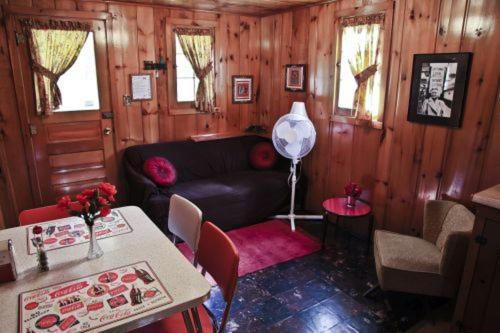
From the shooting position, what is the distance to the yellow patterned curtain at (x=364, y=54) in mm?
3149

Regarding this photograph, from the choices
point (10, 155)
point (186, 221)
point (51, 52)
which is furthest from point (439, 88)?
point (10, 155)

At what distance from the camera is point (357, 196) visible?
127 inches

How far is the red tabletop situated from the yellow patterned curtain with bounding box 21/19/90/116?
2807mm

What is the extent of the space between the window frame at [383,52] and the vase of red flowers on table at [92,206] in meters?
2.45

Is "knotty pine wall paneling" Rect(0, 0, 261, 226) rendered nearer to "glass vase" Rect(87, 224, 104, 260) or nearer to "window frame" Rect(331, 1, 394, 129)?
"window frame" Rect(331, 1, 394, 129)

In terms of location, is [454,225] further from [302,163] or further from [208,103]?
[208,103]

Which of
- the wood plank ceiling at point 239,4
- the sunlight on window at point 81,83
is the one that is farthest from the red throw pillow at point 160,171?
the wood plank ceiling at point 239,4

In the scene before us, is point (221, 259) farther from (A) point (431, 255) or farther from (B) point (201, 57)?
(B) point (201, 57)

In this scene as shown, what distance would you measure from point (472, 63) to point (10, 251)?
116 inches

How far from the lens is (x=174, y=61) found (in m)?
4.04

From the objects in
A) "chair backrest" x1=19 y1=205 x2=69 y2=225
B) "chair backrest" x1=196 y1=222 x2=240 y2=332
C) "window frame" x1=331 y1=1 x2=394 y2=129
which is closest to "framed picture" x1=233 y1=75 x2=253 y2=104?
"window frame" x1=331 y1=1 x2=394 y2=129

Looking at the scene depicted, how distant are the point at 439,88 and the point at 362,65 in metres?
0.81

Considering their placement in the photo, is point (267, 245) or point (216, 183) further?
point (216, 183)

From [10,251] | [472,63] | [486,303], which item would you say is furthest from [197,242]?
[472,63]
